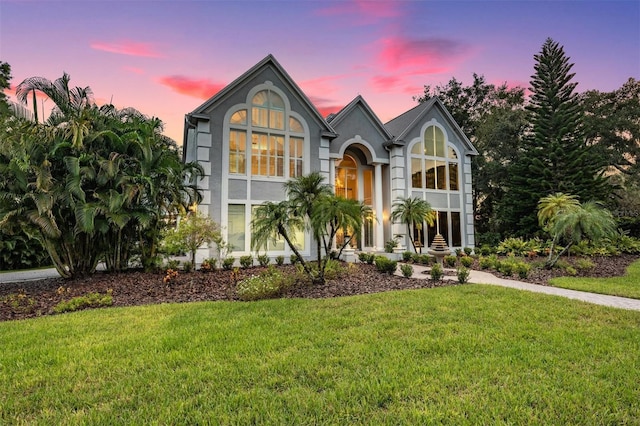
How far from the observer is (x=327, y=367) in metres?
3.49

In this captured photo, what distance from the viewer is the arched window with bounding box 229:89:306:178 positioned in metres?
13.0

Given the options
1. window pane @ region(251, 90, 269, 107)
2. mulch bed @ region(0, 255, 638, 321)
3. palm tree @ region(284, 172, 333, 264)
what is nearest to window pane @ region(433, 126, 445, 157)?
mulch bed @ region(0, 255, 638, 321)

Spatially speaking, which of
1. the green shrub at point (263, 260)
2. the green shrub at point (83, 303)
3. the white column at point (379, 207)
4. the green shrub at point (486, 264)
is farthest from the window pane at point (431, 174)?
the green shrub at point (83, 303)

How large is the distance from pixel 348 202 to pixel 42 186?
785 centimetres

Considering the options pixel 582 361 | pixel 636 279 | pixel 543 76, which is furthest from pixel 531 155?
pixel 582 361

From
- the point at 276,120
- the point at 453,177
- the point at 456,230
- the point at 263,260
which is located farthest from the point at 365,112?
the point at 263,260

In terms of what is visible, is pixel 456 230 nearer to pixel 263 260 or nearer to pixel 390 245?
pixel 390 245

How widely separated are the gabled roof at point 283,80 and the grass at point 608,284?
9.93 metres

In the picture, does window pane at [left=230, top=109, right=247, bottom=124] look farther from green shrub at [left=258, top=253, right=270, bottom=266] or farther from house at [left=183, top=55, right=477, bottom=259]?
green shrub at [left=258, top=253, right=270, bottom=266]

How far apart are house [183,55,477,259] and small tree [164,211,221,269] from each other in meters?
1.25

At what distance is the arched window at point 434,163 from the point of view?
55.8ft

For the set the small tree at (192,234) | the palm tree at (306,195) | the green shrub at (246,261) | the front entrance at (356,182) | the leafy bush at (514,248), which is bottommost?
the green shrub at (246,261)

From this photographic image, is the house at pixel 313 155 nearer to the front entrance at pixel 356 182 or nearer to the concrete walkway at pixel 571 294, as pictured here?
the front entrance at pixel 356 182

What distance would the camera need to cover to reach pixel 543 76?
2127 cm
